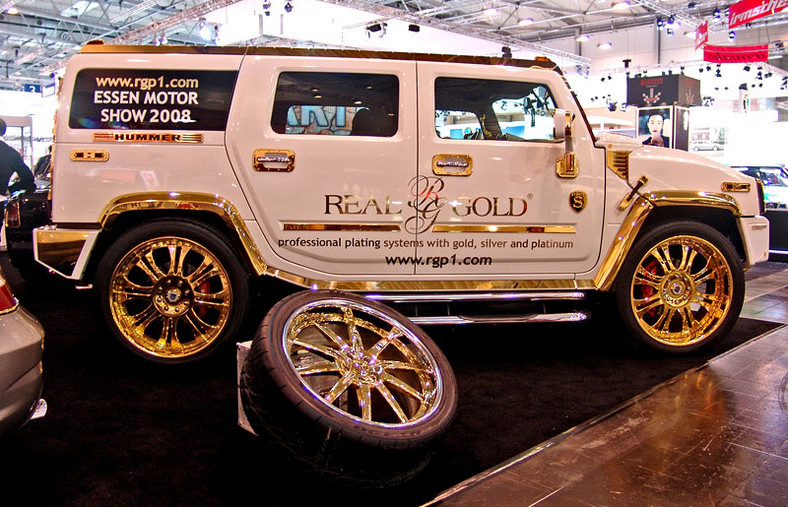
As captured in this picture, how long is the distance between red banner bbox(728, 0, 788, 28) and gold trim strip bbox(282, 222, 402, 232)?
987cm

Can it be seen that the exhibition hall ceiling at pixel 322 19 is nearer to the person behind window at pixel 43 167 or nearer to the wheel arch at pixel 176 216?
the person behind window at pixel 43 167

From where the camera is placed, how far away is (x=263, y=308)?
15.0ft

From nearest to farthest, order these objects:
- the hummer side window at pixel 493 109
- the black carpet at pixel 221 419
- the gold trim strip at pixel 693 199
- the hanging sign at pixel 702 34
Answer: the black carpet at pixel 221 419, the hummer side window at pixel 493 109, the gold trim strip at pixel 693 199, the hanging sign at pixel 702 34

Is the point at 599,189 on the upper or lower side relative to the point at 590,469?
upper

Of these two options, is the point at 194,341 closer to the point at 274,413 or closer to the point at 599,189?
the point at 274,413

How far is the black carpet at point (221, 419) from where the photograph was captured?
2.47 meters

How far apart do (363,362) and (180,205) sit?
1550 mm

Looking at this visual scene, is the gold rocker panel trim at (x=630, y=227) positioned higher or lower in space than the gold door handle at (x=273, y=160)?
lower

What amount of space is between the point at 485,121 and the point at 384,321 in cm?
160

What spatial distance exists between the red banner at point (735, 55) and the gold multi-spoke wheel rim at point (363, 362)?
15.5 metres

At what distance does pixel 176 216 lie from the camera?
3.77 meters

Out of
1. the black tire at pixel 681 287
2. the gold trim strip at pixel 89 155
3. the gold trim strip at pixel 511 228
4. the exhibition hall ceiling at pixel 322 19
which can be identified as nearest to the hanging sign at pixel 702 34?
the exhibition hall ceiling at pixel 322 19

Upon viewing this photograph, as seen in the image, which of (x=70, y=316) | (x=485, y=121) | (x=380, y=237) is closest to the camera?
(x=380, y=237)

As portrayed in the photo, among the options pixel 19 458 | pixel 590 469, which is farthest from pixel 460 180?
pixel 19 458
